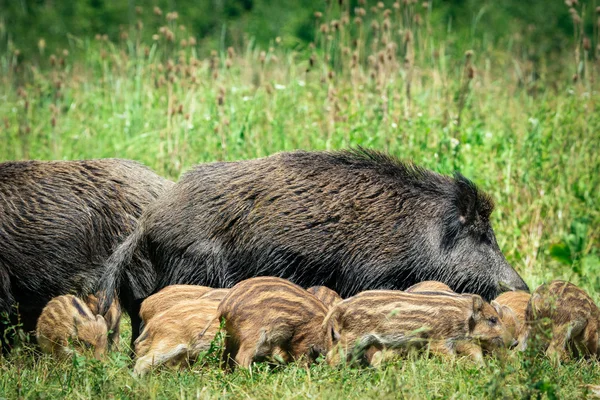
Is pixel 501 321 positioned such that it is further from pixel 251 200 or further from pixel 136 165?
pixel 136 165

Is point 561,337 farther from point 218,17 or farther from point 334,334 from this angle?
point 218,17

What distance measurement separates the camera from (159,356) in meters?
4.39

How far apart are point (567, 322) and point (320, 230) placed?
158 cm

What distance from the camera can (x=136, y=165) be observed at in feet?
19.7

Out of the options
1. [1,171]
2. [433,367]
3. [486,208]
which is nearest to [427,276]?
[486,208]

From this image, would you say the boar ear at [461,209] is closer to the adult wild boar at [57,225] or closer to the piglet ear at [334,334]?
the piglet ear at [334,334]

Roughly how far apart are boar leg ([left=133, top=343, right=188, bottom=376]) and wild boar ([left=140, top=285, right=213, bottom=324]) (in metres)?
0.34

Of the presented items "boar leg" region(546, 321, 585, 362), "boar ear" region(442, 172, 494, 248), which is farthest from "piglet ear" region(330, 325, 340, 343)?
"boar ear" region(442, 172, 494, 248)

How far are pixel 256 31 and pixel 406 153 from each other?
12.0 meters

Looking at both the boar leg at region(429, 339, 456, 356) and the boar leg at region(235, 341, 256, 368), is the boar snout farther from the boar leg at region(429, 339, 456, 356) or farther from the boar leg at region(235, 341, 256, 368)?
the boar leg at region(235, 341, 256, 368)

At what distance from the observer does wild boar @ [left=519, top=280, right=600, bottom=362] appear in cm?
457

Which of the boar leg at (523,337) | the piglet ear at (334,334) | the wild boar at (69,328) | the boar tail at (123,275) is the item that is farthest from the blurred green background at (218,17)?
the piglet ear at (334,334)

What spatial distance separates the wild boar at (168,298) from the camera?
476 cm

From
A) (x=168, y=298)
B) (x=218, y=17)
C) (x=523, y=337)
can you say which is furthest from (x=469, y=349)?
(x=218, y=17)
